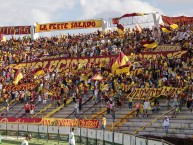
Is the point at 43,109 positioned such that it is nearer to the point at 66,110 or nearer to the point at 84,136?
the point at 66,110

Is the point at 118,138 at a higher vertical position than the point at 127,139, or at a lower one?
lower

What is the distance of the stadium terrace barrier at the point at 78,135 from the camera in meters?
27.7

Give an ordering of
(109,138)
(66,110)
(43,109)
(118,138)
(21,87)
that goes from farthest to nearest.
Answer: (21,87), (43,109), (66,110), (109,138), (118,138)

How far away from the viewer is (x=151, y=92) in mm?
41562

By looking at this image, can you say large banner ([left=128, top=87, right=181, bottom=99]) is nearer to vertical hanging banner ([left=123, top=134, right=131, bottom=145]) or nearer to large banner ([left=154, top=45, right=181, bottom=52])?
large banner ([left=154, top=45, right=181, bottom=52])

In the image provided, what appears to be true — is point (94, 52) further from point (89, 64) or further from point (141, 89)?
point (141, 89)

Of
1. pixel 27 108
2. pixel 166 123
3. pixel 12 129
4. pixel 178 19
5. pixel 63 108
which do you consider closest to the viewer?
pixel 166 123

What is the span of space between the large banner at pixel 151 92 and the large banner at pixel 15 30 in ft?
122

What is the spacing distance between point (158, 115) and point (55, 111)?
12770 mm

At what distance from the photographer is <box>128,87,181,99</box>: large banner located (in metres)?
40.2

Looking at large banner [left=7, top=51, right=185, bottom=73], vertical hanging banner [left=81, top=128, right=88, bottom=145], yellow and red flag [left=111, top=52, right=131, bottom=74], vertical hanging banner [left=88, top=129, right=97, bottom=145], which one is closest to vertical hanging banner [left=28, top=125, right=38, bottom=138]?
vertical hanging banner [left=81, top=128, right=88, bottom=145]

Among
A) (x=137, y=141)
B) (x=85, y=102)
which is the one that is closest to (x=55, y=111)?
(x=85, y=102)

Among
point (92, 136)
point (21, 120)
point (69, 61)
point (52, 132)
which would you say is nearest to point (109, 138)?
point (92, 136)

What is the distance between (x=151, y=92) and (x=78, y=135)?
7.99 meters
